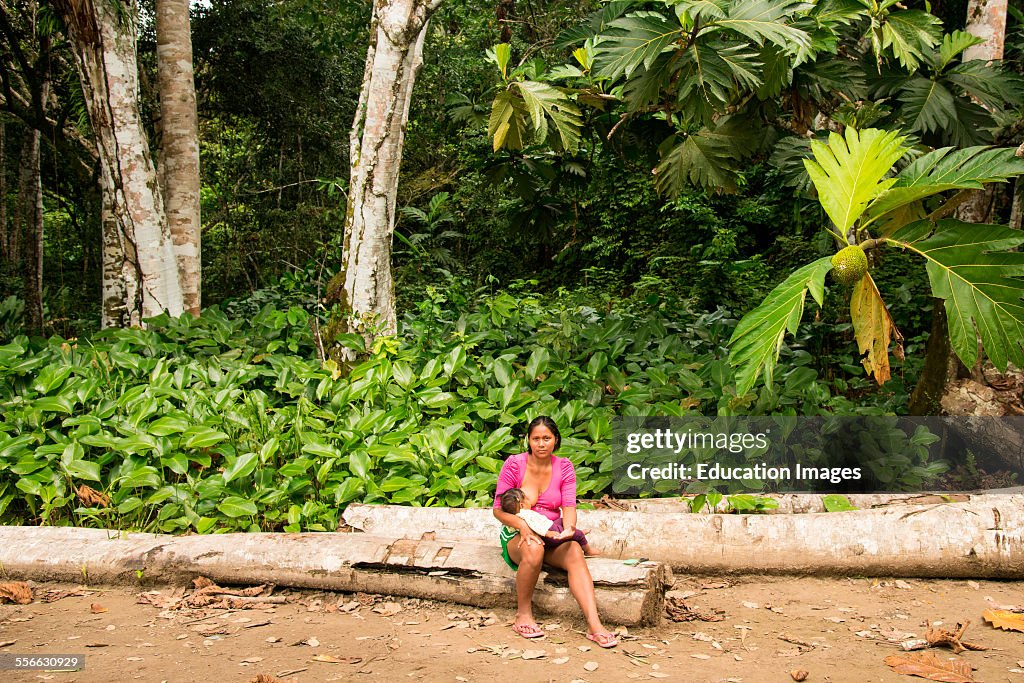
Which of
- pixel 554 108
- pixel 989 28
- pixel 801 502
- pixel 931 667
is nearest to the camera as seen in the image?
pixel 931 667

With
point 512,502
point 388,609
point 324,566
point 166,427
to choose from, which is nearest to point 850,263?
point 512,502

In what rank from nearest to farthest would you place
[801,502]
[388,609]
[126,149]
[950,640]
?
1. [950,640]
2. [388,609]
3. [801,502]
4. [126,149]

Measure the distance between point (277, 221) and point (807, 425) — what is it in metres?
8.84

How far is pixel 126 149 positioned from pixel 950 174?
6169mm

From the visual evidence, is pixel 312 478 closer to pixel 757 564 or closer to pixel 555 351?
pixel 555 351

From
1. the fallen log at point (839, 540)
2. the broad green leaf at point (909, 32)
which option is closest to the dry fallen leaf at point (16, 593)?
the fallen log at point (839, 540)

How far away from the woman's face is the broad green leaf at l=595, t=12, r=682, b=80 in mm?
1733

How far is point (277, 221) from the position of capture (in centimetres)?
1145

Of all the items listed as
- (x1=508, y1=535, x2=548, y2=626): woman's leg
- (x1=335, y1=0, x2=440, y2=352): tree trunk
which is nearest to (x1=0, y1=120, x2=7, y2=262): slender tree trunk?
(x1=335, y1=0, x2=440, y2=352): tree trunk

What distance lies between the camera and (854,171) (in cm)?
298

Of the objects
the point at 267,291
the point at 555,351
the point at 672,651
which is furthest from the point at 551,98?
the point at 267,291

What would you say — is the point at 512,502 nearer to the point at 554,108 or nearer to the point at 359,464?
the point at 359,464

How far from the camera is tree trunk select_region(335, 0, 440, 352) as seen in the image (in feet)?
18.1

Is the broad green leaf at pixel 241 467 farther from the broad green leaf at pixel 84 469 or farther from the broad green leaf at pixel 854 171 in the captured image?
the broad green leaf at pixel 854 171
